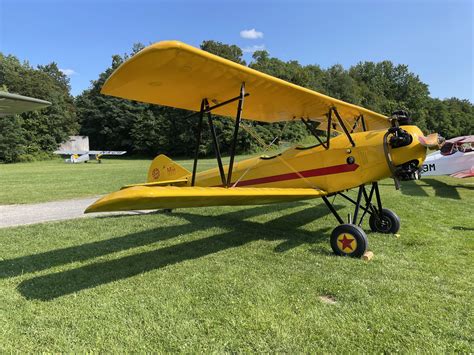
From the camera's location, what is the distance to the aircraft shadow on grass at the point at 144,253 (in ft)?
13.7

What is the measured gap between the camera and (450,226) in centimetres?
700

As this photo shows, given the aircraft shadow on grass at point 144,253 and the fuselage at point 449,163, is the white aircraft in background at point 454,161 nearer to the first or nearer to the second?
the fuselage at point 449,163

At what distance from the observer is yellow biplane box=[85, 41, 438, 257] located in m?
3.81

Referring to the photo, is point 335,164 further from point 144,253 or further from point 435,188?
point 435,188

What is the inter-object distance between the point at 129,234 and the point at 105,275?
209cm

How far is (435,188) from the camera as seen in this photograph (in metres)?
13.1

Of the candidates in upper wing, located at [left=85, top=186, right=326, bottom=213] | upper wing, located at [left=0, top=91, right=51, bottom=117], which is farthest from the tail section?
upper wing, located at [left=85, top=186, right=326, bottom=213]

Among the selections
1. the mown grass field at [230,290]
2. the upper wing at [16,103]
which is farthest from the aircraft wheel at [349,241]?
the upper wing at [16,103]

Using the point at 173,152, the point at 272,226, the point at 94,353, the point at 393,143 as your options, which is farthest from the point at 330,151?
the point at 173,152

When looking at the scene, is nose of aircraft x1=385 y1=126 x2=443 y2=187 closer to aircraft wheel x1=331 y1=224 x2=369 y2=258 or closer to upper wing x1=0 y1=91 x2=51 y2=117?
aircraft wheel x1=331 y1=224 x2=369 y2=258

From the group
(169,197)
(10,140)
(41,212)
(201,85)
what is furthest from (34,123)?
(169,197)

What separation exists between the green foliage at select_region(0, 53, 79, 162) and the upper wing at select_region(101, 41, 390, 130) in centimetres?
5228

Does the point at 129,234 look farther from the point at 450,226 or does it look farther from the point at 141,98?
the point at 450,226

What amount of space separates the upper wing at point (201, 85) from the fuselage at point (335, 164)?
862 mm
